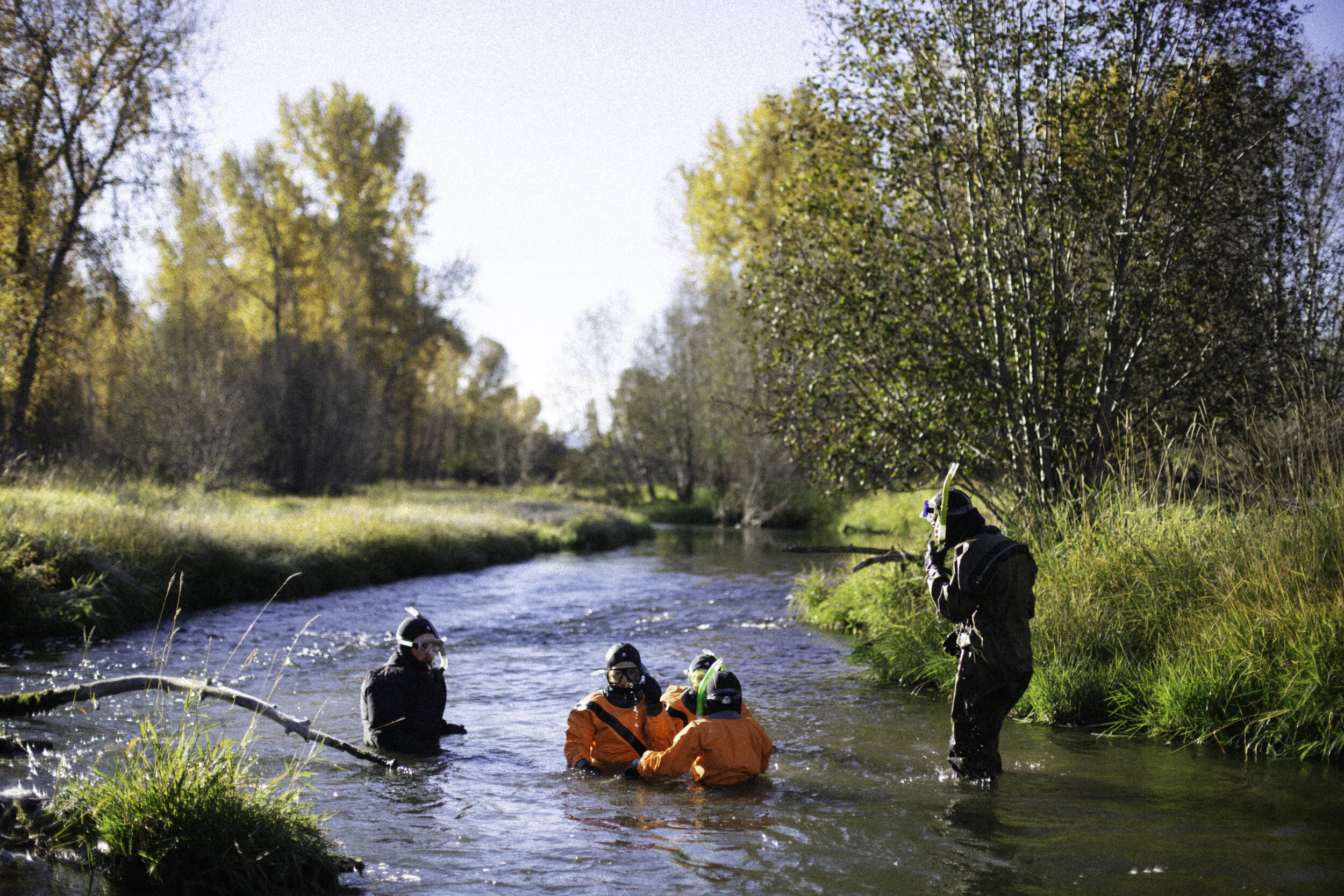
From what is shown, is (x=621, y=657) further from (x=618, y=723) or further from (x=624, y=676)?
(x=618, y=723)

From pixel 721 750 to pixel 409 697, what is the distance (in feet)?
8.79

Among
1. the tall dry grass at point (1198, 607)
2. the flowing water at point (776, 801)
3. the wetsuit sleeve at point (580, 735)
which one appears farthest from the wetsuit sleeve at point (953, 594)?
the wetsuit sleeve at point (580, 735)

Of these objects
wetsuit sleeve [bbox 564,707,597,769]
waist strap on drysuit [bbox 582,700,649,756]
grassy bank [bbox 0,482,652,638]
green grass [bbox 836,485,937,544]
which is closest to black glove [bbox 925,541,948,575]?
waist strap on drysuit [bbox 582,700,649,756]

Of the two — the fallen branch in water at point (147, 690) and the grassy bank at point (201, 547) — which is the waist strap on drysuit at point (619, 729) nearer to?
the fallen branch in water at point (147, 690)

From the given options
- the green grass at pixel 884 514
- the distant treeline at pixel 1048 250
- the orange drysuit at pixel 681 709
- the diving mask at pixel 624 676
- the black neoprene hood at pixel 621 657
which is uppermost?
the distant treeline at pixel 1048 250

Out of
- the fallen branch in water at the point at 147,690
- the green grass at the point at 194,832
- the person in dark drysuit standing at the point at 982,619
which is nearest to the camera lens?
the green grass at the point at 194,832

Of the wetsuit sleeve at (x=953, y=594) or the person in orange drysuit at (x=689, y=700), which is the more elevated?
the wetsuit sleeve at (x=953, y=594)

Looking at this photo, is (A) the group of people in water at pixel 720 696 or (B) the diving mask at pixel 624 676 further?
(B) the diving mask at pixel 624 676

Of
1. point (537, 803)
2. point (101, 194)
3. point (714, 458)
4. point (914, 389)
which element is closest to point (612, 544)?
point (714, 458)

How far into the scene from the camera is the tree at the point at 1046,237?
10.2 metres

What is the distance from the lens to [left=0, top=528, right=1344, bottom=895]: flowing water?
16.2 ft

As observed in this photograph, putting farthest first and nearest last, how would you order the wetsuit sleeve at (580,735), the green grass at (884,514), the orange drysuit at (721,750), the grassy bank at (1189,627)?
1. the green grass at (884,514)
2. the wetsuit sleeve at (580,735)
3. the grassy bank at (1189,627)
4. the orange drysuit at (721,750)

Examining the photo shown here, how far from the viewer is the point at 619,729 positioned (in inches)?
283

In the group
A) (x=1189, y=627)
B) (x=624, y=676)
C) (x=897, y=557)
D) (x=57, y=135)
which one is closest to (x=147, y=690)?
A: (x=624, y=676)
